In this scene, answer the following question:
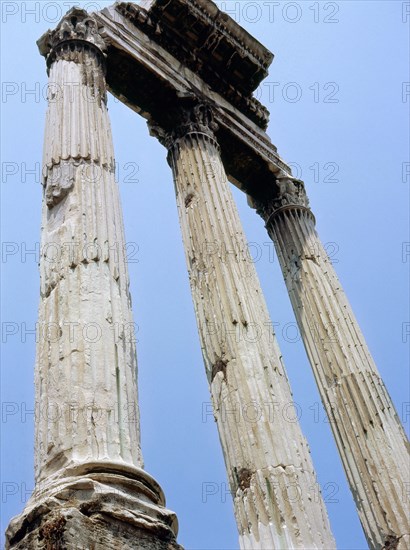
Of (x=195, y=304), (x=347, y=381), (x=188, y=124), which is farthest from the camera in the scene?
(x=188, y=124)

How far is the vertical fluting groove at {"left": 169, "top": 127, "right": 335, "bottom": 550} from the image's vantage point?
8516mm

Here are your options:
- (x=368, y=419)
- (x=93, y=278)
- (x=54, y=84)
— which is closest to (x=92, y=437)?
(x=93, y=278)

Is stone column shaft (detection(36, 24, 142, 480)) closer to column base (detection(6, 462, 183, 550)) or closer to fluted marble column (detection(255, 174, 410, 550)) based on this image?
column base (detection(6, 462, 183, 550))

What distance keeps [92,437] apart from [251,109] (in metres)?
12.8

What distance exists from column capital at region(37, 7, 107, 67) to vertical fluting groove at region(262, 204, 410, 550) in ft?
18.8

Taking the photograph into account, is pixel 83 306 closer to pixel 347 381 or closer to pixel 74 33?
pixel 347 381

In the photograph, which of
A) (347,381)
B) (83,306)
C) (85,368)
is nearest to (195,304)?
(347,381)

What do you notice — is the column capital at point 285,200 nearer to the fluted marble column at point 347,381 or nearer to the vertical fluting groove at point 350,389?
the fluted marble column at point 347,381

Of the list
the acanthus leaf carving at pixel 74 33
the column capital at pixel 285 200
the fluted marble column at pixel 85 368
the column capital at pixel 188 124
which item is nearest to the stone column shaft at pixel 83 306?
the fluted marble column at pixel 85 368

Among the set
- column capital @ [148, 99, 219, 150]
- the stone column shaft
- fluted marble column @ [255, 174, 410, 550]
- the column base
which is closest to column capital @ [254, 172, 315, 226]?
fluted marble column @ [255, 174, 410, 550]

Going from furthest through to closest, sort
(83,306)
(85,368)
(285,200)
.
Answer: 1. (285,200)
2. (83,306)
3. (85,368)

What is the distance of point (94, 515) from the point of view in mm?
5293

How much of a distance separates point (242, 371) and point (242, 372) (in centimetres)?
2

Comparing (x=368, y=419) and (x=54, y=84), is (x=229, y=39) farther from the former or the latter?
(x=368, y=419)
